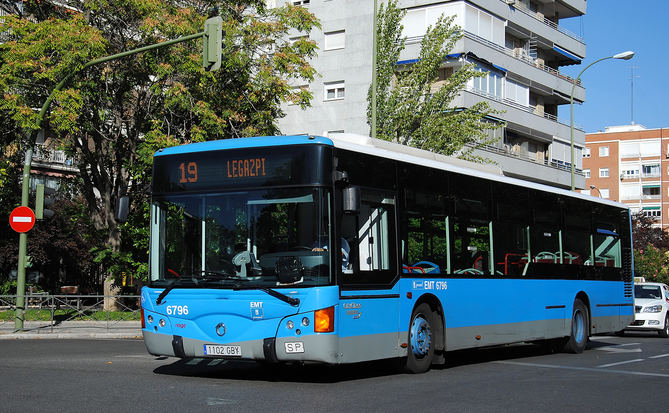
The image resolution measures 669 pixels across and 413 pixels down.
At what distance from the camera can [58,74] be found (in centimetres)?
2373

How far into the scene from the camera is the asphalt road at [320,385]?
28.6 ft

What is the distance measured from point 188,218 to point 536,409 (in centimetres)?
488

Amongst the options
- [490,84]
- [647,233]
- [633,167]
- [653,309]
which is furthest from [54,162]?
[633,167]

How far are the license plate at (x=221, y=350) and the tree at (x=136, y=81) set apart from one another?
541 inches

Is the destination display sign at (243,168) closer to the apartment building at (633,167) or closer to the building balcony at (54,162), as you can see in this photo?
the building balcony at (54,162)

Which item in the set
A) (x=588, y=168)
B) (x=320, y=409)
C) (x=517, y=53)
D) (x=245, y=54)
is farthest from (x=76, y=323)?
(x=588, y=168)

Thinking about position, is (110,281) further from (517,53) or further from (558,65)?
(558,65)

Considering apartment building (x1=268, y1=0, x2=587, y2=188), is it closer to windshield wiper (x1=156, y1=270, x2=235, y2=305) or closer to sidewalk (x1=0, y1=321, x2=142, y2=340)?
sidewalk (x1=0, y1=321, x2=142, y2=340)

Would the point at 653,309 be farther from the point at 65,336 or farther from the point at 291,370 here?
the point at 65,336

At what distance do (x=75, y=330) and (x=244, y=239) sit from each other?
12.9 metres

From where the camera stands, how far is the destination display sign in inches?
412

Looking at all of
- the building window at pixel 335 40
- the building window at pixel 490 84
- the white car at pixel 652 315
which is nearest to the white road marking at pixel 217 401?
the white car at pixel 652 315

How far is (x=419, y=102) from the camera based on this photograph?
31.0m

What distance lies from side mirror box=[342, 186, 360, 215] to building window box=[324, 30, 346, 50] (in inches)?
1361
